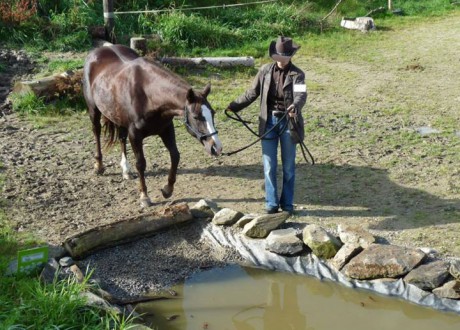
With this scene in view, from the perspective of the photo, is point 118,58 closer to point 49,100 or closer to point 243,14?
point 49,100

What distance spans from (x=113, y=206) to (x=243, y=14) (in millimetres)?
9375

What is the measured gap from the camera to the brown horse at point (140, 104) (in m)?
7.21

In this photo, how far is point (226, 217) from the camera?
7.42 m

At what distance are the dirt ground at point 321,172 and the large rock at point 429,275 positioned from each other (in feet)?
1.75

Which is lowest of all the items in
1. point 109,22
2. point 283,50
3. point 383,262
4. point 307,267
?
point 307,267

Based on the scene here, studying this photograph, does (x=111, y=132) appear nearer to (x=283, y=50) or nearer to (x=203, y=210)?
(x=203, y=210)

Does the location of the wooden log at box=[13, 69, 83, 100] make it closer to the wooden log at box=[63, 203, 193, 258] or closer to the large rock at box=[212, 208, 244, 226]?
the wooden log at box=[63, 203, 193, 258]

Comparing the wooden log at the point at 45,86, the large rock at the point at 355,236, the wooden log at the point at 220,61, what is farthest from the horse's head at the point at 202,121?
the wooden log at the point at 220,61

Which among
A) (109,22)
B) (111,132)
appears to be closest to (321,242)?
(111,132)

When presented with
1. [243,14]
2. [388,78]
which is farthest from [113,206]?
[243,14]

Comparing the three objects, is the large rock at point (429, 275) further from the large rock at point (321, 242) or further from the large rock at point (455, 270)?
the large rock at point (321, 242)

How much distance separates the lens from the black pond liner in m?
6.23

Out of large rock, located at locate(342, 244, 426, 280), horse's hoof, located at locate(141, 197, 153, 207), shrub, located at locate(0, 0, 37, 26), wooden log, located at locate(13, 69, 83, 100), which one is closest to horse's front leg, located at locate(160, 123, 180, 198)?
horse's hoof, located at locate(141, 197, 153, 207)

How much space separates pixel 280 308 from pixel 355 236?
3.46ft
